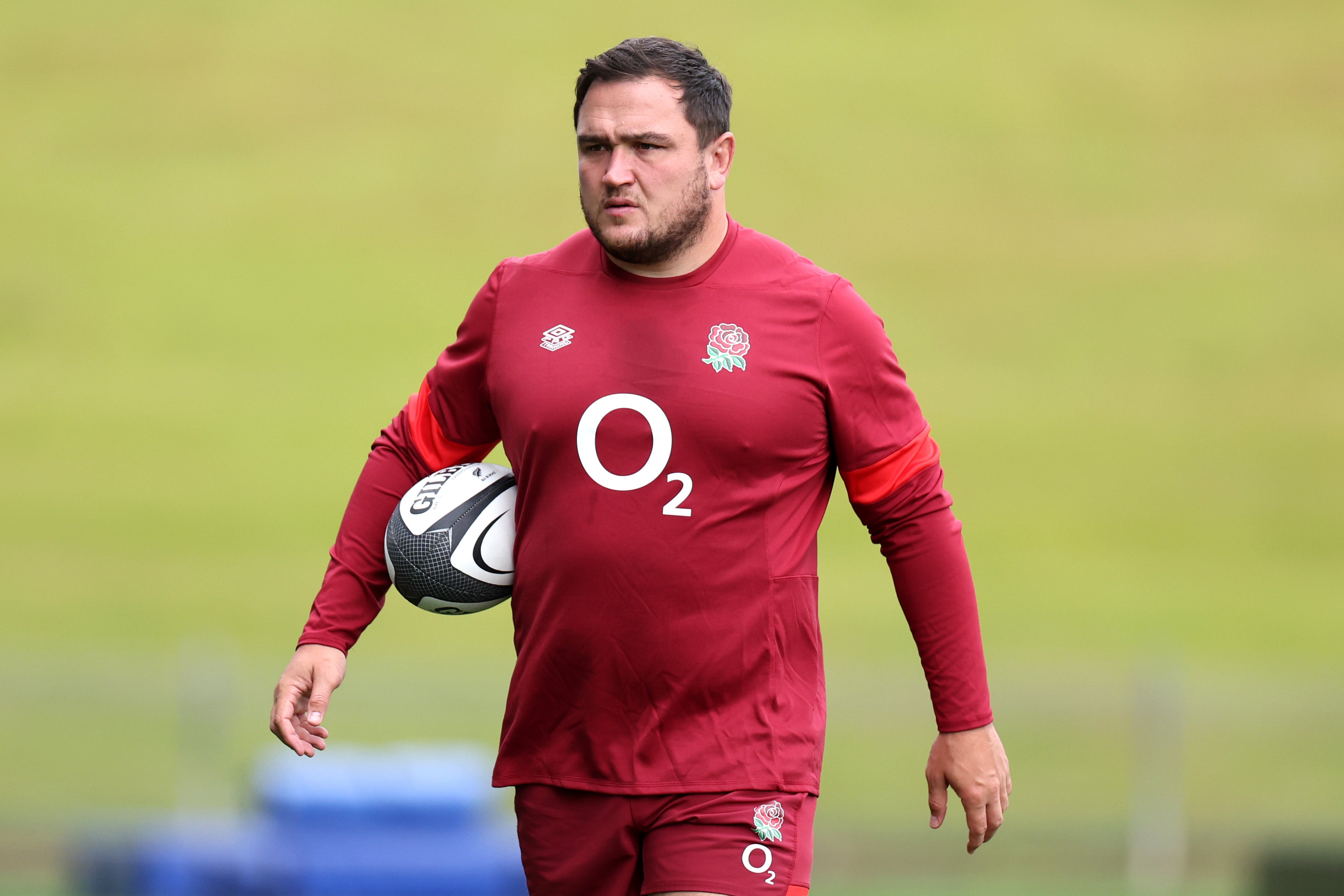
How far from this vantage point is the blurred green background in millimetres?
14250

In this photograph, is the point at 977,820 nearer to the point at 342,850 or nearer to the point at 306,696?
the point at 306,696

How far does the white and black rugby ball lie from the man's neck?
0.54m

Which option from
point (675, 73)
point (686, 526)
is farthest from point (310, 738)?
point (675, 73)

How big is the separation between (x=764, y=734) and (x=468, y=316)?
1.07m

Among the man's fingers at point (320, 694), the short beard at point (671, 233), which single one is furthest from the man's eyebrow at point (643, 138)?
the man's fingers at point (320, 694)

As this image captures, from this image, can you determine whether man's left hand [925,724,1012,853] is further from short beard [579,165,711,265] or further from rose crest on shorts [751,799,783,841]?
short beard [579,165,711,265]

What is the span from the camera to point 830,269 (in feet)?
66.9

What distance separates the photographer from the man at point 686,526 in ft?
10.6

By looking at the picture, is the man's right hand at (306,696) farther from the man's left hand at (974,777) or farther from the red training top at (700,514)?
the man's left hand at (974,777)

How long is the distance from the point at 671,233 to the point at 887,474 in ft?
2.07

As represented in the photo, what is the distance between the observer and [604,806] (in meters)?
3.26

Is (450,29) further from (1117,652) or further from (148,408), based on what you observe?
(1117,652)

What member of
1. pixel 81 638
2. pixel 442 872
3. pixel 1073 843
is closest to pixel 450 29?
pixel 81 638

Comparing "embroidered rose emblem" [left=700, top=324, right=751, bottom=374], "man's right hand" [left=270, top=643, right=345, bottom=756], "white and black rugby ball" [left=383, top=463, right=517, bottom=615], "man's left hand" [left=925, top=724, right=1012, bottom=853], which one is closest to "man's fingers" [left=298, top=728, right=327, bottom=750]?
"man's right hand" [left=270, top=643, right=345, bottom=756]
